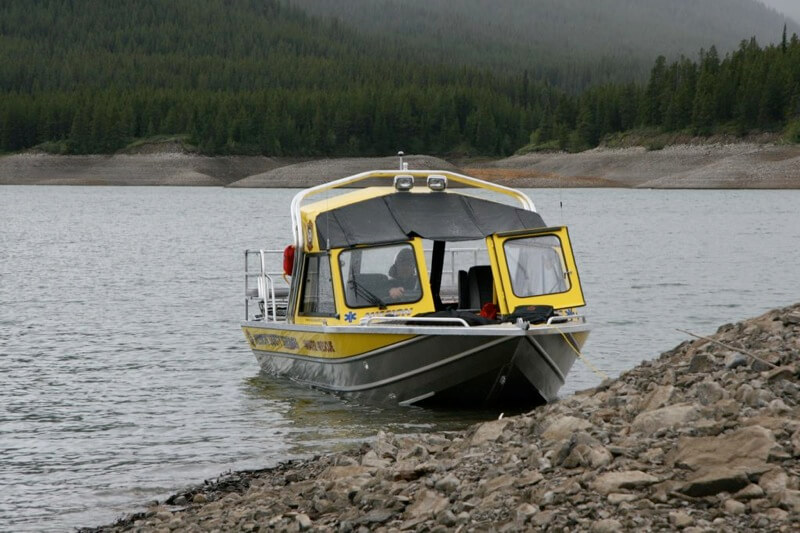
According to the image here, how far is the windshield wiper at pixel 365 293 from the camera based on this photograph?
15.6 metres

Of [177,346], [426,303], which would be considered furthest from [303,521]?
[177,346]

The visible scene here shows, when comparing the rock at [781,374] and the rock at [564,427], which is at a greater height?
the rock at [781,374]

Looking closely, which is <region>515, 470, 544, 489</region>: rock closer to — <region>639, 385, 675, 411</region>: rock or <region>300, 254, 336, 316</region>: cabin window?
<region>639, 385, 675, 411</region>: rock

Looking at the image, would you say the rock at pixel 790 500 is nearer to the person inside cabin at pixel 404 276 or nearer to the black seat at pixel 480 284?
the person inside cabin at pixel 404 276

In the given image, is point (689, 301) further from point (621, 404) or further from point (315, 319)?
point (621, 404)

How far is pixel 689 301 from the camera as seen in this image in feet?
96.9

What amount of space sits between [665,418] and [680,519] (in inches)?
60.9

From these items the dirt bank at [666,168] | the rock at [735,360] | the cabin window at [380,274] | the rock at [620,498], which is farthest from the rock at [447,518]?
the dirt bank at [666,168]

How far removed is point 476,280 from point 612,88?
16283 cm

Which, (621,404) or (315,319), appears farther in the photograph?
(315,319)

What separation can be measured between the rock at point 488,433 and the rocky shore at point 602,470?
1 centimetres

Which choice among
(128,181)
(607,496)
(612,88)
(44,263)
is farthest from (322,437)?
(612,88)

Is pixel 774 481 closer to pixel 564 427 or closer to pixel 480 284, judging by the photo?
pixel 564 427

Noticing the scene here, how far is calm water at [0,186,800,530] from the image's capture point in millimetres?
12922
